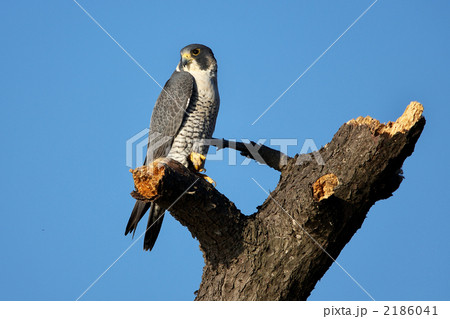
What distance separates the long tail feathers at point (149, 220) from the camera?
13.1 ft

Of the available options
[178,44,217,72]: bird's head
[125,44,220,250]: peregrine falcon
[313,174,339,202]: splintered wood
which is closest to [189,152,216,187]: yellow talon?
[125,44,220,250]: peregrine falcon

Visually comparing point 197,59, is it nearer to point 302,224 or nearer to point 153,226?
point 153,226

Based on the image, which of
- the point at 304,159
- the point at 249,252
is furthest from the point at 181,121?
the point at 249,252

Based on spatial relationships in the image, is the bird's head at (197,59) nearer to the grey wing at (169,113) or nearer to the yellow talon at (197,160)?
the grey wing at (169,113)

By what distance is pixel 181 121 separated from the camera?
14.8 ft

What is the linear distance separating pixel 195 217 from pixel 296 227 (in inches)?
30.2

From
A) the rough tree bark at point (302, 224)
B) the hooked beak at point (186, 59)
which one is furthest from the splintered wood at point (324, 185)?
the hooked beak at point (186, 59)

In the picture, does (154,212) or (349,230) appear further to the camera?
(154,212)

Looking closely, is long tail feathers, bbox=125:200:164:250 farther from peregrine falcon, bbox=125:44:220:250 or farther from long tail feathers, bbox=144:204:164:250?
peregrine falcon, bbox=125:44:220:250

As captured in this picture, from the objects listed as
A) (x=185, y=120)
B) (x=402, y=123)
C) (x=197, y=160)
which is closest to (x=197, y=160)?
(x=197, y=160)

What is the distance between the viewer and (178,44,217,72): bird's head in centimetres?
492

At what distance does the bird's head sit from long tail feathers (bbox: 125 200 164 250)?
173 centimetres

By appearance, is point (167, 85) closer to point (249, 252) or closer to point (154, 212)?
point (154, 212)

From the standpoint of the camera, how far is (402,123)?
9.98 ft
